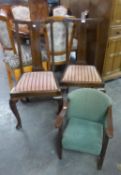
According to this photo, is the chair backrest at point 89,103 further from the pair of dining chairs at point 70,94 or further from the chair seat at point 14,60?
the chair seat at point 14,60

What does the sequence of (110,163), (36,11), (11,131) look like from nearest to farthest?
(110,163)
(11,131)
(36,11)

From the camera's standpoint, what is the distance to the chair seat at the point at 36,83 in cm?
167

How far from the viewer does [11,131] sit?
6.05 ft

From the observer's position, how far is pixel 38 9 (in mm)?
2859

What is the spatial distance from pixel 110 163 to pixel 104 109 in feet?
1.71

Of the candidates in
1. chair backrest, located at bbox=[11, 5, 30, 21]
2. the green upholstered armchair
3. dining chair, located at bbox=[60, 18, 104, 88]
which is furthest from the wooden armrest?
chair backrest, located at bbox=[11, 5, 30, 21]

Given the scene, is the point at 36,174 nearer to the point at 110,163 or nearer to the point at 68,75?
the point at 110,163

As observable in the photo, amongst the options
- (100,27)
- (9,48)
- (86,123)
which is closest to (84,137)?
(86,123)

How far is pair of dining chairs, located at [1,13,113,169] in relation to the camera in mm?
1411

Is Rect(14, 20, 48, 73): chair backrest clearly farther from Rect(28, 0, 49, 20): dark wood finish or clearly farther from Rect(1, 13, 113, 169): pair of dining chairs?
Rect(28, 0, 49, 20): dark wood finish

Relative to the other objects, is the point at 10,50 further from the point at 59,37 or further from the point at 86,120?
the point at 86,120

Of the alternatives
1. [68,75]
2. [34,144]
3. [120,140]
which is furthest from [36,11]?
[120,140]

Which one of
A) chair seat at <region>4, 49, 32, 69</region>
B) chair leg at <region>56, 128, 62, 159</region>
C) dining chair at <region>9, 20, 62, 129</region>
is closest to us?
chair leg at <region>56, 128, 62, 159</region>

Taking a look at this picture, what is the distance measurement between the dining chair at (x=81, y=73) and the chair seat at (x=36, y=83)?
143 mm
